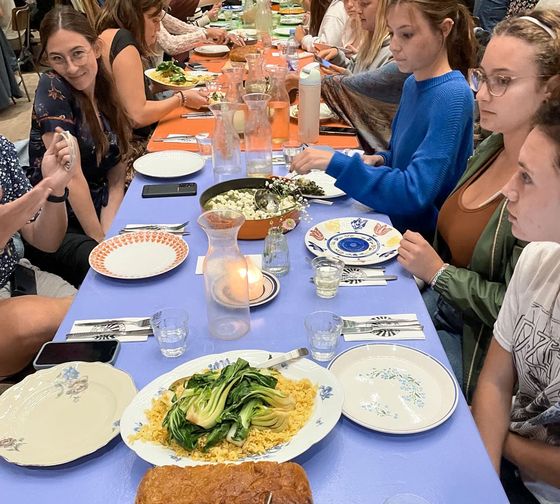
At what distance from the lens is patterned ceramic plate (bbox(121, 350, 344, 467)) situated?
937mm

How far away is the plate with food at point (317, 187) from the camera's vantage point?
189cm

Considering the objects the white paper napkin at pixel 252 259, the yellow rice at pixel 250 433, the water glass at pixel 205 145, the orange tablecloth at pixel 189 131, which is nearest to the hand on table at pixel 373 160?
the orange tablecloth at pixel 189 131

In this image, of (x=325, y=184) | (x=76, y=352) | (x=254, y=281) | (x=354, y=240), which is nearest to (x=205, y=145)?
(x=325, y=184)

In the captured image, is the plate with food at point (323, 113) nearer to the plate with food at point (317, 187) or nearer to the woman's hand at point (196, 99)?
the woman's hand at point (196, 99)

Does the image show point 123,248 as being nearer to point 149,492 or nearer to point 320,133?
point 149,492

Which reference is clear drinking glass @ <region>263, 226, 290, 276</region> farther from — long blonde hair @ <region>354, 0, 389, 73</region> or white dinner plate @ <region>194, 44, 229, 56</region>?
white dinner plate @ <region>194, 44, 229, 56</region>

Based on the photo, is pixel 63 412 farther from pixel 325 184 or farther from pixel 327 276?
pixel 325 184

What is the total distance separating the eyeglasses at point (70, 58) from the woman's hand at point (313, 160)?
3.65 ft

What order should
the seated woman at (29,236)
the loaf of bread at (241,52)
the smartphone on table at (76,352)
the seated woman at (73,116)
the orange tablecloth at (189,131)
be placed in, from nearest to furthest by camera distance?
the smartphone on table at (76,352)
the seated woman at (29,236)
the seated woman at (73,116)
the orange tablecloth at (189,131)
the loaf of bread at (241,52)

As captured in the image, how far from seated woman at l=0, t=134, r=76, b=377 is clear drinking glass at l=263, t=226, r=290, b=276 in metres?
0.78

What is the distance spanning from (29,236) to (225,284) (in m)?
1.12

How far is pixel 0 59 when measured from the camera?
17.9 ft

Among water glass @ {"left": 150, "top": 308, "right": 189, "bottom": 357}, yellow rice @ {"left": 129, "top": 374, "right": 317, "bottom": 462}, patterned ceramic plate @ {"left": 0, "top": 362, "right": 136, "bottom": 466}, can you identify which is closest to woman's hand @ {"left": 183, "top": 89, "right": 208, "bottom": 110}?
water glass @ {"left": 150, "top": 308, "right": 189, "bottom": 357}

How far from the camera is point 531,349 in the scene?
1.22 metres
